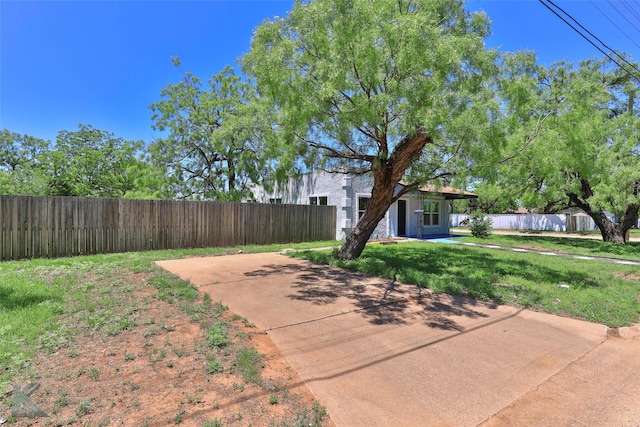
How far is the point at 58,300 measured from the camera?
4.82 meters

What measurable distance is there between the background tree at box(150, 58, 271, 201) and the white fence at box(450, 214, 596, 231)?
2394 cm

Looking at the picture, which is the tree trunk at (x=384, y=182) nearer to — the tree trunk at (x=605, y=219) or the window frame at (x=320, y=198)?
the window frame at (x=320, y=198)

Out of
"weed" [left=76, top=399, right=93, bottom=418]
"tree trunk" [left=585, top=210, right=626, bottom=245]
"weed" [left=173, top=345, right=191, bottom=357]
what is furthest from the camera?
"tree trunk" [left=585, top=210, right=626, bottom=245]

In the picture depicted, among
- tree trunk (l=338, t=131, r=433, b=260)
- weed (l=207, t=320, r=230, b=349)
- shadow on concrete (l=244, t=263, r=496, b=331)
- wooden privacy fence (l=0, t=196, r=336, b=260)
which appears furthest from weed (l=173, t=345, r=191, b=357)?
wooden privacy fence (l=0, t=196, r=336, b=260)

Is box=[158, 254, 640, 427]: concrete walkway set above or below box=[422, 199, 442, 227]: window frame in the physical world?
below

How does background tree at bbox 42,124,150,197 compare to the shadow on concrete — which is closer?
the shadow on concrete

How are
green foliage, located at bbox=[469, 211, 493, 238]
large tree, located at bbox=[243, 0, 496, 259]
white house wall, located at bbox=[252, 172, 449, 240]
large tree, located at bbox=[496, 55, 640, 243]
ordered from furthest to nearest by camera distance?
green foliage, located at bbox=[469, 211, 493, 238] < white house wall, located at bbox=[252, 172, 449, 240] < large tree, located at bbox=[496, 55, 640, 243] < large tree, located at bbox=[243, 0, 496, 259]

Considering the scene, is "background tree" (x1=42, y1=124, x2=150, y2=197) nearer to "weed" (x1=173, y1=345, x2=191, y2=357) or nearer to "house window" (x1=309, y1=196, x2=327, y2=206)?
"house window" (x1=309, y1=196, x2=327, y2=206)

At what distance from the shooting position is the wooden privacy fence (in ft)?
27.8

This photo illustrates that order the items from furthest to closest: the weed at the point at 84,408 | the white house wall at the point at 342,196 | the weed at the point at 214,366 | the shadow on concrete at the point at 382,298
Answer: the white house wall at the point at 342,196, the shadow on concrete at the point at 382,298, the weed at the point at 214,366, the weed at the point at 84,408

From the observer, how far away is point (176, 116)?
636 inches

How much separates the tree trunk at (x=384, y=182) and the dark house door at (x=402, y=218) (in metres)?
9.45

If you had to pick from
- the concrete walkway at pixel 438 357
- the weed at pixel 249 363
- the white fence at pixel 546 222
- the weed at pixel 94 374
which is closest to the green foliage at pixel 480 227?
the white fence at pixel 546 222

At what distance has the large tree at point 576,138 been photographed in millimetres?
7214
